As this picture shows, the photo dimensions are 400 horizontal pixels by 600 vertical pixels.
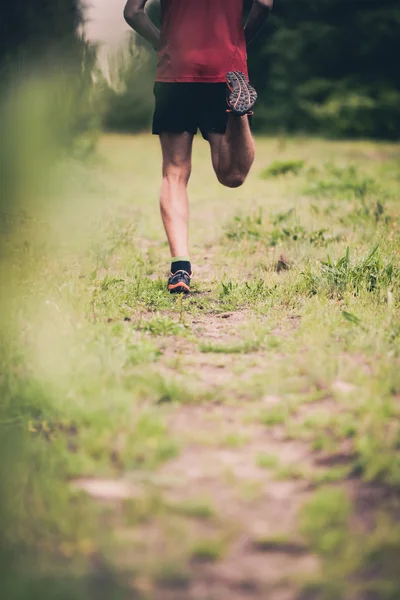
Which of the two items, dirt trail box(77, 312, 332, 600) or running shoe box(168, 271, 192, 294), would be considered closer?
dirt trail box(77, 312, 332, 600)

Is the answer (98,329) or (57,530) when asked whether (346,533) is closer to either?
(57,530)

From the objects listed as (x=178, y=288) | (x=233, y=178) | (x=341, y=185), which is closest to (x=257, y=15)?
(x=233, y=178)

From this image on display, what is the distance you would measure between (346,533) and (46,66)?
169 centimetres

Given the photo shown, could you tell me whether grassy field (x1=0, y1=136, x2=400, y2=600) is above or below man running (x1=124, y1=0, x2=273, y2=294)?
below

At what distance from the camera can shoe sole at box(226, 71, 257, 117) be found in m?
3.34

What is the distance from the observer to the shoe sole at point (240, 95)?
3338 mm

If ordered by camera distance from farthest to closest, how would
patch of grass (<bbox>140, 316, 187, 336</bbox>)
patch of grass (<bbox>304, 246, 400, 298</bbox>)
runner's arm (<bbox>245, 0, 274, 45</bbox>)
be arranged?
runner's arm (<bbox>245, 0, 274, 45</bbox>) → patch of grass (<bbox>304, 246, 400, 298</bbox>) → patch of grass (<bbox>140, 316, 187, 336</bbox>)

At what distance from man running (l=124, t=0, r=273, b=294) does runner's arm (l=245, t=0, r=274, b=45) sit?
0.52ft

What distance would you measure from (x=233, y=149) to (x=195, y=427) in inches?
82.0

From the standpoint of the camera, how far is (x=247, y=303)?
324 cm

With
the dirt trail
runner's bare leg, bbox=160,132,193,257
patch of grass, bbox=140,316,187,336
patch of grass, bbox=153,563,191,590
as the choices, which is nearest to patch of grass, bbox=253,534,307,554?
the dirt trail

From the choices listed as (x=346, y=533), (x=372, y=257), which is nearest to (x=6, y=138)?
(x=346, y=533)

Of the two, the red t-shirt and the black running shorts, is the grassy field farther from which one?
the red t-shirt

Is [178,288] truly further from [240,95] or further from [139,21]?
[139,21]
